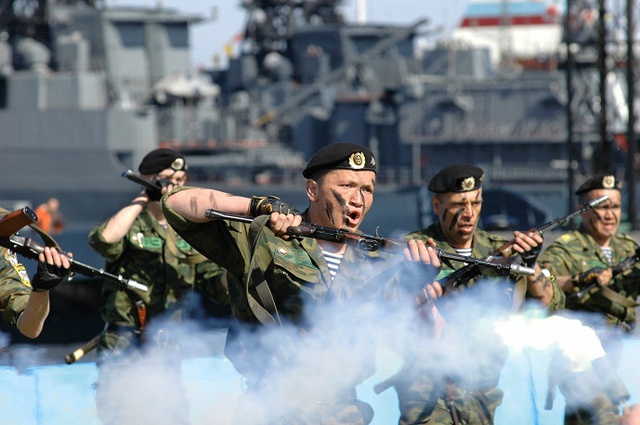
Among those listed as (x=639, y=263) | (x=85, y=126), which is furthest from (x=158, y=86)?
(x=639, y=263)

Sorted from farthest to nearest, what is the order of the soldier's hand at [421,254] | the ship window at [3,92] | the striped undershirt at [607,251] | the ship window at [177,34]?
the ship window at [177,34], the ship window at [3,92], the striped undershirt at [607,251], the soldier's hand at [421,254]

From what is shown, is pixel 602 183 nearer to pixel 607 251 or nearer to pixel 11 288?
pixel 607 251

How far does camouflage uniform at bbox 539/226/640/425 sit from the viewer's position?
18.5 feet

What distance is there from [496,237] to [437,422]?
1131mm

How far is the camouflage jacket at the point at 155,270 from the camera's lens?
19.6 feet

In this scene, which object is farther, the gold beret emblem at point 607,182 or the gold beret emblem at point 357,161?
the gold beret emblem at point 607,182

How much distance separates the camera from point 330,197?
3906 mm

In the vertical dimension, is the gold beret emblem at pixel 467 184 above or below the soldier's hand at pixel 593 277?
above

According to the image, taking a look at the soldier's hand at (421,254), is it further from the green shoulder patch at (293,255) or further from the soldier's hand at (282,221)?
the soldier's hand at (282,221)

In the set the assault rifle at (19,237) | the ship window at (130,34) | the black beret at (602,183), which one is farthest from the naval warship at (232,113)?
the assault rifle at (19,237)

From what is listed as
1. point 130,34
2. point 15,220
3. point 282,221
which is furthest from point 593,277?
point 130,34

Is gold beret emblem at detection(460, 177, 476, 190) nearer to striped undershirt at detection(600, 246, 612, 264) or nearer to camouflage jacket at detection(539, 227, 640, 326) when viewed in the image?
camouflage jacket at detection(539, 227, 640, 326)

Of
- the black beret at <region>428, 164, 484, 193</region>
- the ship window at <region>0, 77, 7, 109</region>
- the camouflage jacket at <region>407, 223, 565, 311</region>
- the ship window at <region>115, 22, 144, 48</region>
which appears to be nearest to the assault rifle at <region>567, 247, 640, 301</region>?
the camouflage jacket at <region>407, 223, 565, 311</region>

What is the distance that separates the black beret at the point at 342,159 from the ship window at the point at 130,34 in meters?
34.3
